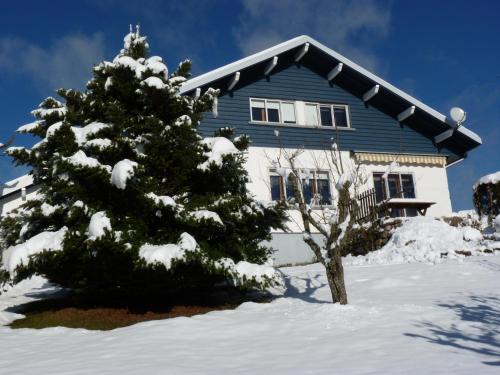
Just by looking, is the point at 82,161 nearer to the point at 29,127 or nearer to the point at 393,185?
the point at 29,127

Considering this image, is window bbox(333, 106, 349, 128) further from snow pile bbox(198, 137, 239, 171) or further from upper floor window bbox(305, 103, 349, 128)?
snow pile bbox(198, 137, 239, 171)

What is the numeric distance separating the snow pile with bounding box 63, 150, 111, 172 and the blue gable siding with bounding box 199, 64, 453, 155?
8665mm

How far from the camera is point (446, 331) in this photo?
738cm

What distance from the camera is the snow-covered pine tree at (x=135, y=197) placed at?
9.31 m

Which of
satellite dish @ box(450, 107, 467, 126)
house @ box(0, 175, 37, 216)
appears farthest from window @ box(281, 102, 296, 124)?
house @ box(0, 175, 37, 216)

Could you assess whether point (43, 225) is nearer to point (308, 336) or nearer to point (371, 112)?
point (308, 336)

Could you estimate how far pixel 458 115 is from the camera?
20969 millimetres

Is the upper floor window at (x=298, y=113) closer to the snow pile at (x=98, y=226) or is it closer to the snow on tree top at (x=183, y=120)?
the snow on tree top at (x=183, y=120)

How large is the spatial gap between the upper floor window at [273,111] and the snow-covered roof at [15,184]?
9.31 metres

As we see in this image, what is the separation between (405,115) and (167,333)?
16.5 meters

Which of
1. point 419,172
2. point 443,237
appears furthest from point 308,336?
point 419,172

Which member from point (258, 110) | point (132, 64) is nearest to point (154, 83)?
point (132, 64)

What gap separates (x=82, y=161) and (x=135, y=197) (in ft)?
3.91

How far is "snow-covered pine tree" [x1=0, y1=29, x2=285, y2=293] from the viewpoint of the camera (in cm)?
931
